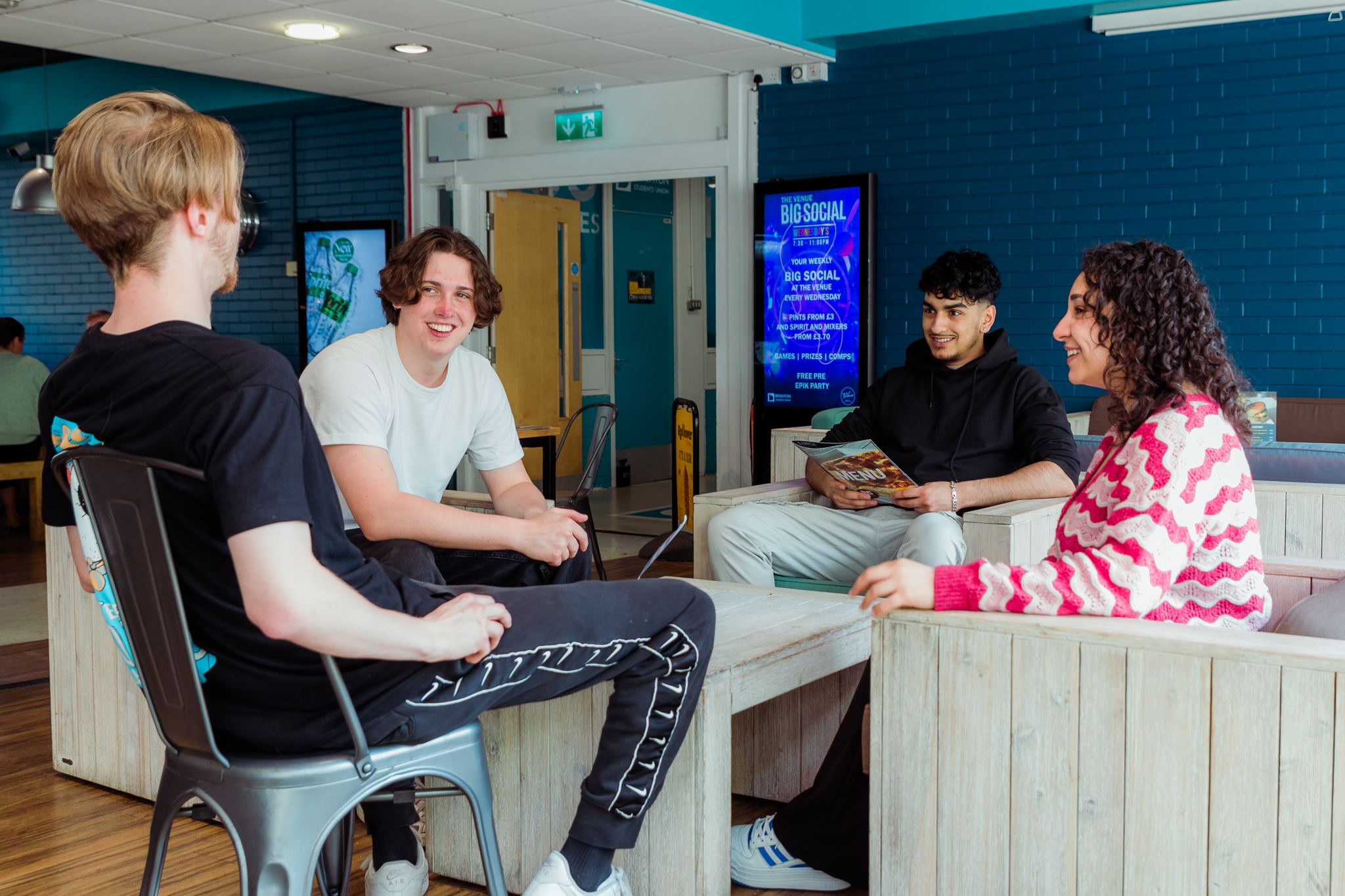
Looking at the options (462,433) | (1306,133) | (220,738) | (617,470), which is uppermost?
(1306,133)

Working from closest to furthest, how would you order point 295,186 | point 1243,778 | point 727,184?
point 1243,778 → point 727,184 → point 295,186

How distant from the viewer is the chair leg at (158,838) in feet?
5.70

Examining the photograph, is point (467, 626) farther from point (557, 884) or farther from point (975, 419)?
point (975, 419)

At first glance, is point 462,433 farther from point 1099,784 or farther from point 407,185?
point 407,185

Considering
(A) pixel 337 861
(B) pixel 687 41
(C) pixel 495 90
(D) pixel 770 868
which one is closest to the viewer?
(A) pixel 337 861

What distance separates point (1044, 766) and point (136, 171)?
4.67 feet

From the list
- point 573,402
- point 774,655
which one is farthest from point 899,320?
point 774,655

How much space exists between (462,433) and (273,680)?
4.20 ft

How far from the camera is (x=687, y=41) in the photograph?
620cm

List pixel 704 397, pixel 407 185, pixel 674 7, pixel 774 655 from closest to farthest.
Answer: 1. pixel 774 655
2. pixel 674 7
3. pixel 407 185
4. pixel 704 397

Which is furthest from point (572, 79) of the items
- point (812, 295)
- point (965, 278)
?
point (965, 278)

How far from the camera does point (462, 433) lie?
2895 millimetres

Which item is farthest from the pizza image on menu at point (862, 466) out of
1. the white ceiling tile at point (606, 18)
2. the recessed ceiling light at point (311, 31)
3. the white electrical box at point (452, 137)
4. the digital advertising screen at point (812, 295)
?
the white electrical box at point (452, 137)

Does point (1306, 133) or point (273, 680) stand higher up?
point (1306, 133)
